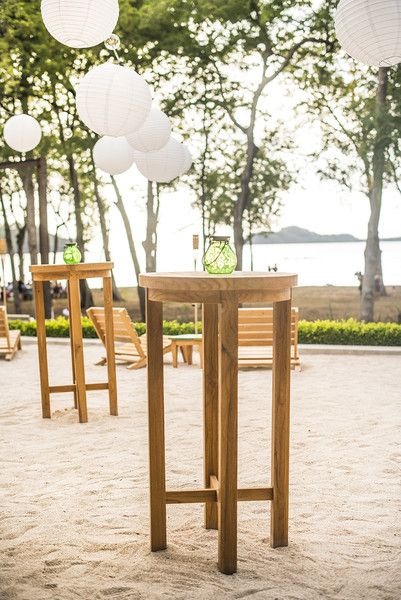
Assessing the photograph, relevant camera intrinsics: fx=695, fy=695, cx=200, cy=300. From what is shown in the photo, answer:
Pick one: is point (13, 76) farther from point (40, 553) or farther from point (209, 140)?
point (40, 553)

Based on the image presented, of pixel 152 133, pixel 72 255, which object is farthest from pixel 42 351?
pixel 152 133

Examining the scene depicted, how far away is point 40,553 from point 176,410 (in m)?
3.66

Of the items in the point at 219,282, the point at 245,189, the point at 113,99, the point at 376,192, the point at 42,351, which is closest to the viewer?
the point at 219,282

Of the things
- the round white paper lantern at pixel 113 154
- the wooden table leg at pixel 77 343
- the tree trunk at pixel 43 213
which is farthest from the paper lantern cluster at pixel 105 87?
the tree trunk at pixel 43 213

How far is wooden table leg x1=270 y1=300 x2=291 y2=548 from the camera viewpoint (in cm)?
377

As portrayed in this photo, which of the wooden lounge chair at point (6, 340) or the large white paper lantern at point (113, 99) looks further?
the wooden lounge chair at point (6, 340)

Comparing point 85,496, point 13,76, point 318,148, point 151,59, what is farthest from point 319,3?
point 85,496

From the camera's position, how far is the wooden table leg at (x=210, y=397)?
409 centimetres

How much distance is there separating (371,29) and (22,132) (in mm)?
6516

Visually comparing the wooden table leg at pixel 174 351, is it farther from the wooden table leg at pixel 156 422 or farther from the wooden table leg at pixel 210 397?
the wooden table leg at pixel 156 422

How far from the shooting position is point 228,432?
3562 mm

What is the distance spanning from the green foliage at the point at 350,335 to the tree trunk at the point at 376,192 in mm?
3802

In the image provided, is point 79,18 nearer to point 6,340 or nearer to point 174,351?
point 174,351

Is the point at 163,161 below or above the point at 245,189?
below
